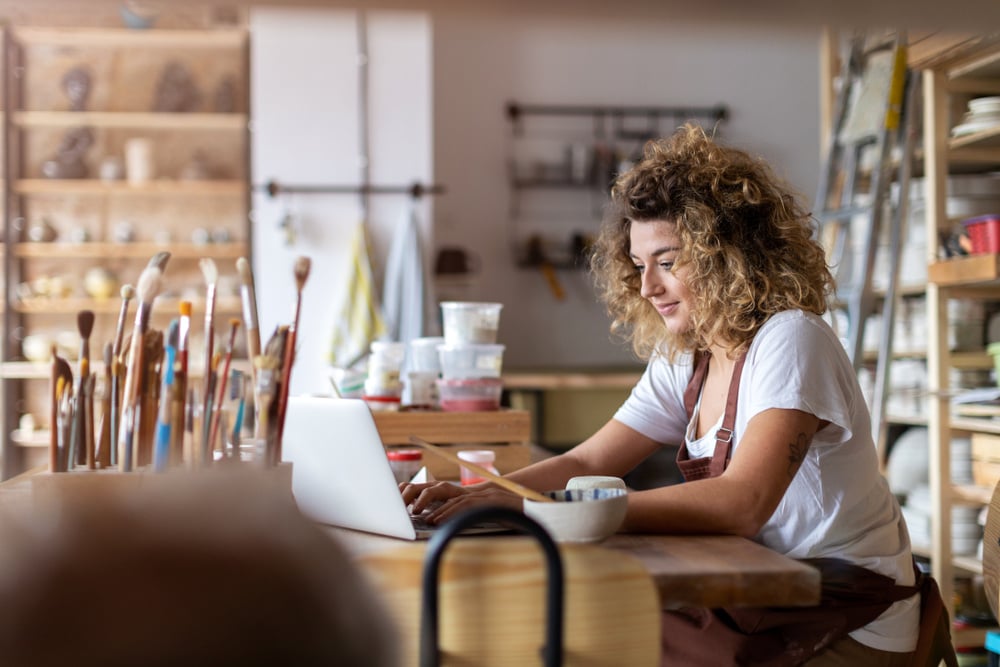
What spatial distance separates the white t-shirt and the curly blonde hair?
0.28 ft

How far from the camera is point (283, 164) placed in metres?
4.70

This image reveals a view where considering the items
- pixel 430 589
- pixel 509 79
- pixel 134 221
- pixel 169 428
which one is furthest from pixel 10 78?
pixel 430 589

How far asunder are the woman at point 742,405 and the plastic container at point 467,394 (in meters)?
0.57

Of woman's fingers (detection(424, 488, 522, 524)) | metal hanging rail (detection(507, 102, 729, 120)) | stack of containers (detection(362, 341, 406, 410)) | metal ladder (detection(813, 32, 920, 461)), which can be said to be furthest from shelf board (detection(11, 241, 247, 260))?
woman's fingers (detection(424, 488, 522, 524))

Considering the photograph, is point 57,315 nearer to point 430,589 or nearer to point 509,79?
point 509,79

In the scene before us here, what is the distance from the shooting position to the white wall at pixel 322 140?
4.67 meters

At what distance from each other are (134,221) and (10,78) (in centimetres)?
85

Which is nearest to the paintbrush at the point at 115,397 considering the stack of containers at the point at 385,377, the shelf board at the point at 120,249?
the stack of containers at the point at 385,377

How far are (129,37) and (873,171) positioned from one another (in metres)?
3.34

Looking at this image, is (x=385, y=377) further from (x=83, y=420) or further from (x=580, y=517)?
(x=580, y=517)

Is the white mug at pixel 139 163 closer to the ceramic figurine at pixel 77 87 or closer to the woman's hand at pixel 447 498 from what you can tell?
the ceramic figurine at pixel 77 87

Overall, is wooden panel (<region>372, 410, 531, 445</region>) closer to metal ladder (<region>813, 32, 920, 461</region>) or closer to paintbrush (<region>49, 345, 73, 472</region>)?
paintbrush (<region>49, 345, 73, 472</region>)

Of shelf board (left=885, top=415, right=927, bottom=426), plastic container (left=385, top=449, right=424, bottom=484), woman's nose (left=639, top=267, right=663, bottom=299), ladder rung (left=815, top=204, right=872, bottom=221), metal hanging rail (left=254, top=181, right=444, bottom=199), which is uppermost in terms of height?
metal hanging rail (left=254, top=181, right=444, bottom=199)

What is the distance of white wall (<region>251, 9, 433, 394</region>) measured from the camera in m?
4.67
